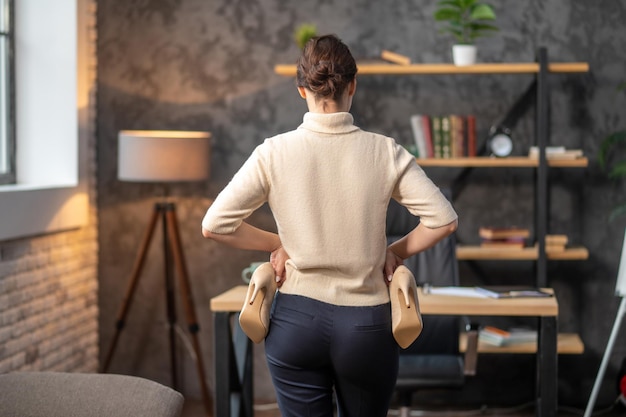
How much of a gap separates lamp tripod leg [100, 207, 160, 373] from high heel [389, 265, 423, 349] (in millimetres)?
2954

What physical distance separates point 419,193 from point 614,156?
305 centimetres

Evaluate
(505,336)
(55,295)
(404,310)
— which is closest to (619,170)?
(505,336)

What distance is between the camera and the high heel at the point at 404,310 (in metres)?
2.36

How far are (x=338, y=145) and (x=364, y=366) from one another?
21.1 inches

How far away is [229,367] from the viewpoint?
384 cm

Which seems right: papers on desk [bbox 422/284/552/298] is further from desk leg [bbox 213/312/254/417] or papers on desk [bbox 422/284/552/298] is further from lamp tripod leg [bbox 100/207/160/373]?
lamp tripod leg [bbox 100/207/160/373]

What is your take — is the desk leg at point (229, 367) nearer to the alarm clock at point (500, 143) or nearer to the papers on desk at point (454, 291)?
the papers on desk at point (454, 291)

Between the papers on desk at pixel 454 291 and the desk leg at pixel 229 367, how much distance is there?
78 cm

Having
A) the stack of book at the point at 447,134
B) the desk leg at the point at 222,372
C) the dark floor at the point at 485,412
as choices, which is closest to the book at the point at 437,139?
the stack of book at the point at 447,134

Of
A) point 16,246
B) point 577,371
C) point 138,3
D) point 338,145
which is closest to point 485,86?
point 577,371

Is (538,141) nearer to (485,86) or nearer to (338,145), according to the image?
(485,86)

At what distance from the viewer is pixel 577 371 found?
5.25 m

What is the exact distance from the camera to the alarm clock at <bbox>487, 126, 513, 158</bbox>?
197 inches

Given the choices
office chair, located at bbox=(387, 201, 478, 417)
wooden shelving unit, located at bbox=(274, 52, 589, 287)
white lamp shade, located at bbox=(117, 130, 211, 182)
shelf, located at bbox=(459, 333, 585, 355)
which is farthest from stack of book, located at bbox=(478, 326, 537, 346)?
white lamp shade, located at bbox=(117, 130, 211, 182)
